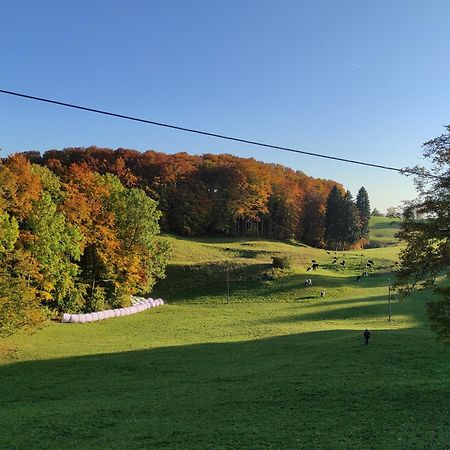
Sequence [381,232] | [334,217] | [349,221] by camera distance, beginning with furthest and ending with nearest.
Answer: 1. [381,232]
2. [334,217]
3. [349,221]

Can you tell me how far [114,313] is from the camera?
1996 inches

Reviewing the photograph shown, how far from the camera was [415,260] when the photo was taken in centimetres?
1833

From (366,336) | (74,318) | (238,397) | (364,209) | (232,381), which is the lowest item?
(74,318)

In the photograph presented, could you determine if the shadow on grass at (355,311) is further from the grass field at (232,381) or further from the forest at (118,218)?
the forest at (118,218)

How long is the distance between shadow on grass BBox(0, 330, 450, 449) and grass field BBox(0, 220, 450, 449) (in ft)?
0.19

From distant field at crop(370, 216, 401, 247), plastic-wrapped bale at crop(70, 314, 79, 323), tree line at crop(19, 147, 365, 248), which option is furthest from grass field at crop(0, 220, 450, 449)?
distant field at crop(370, 216, 401, 247)

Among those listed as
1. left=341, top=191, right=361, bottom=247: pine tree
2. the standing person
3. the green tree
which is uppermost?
left=341, top=191, right=361, bottom=247: pine tree

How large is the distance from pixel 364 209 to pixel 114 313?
103 meters

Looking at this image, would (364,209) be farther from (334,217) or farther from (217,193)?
(217,193)

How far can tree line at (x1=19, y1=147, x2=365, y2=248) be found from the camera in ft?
354

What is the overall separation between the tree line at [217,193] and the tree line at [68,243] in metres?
44.5

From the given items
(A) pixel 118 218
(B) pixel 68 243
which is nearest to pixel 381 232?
(A) pixel 118 218

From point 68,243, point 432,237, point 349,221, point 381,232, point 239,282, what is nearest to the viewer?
point 432,237

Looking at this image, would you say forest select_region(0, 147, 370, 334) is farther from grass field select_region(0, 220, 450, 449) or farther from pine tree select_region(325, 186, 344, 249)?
grass field select_region(0, 220, 450, 449)
